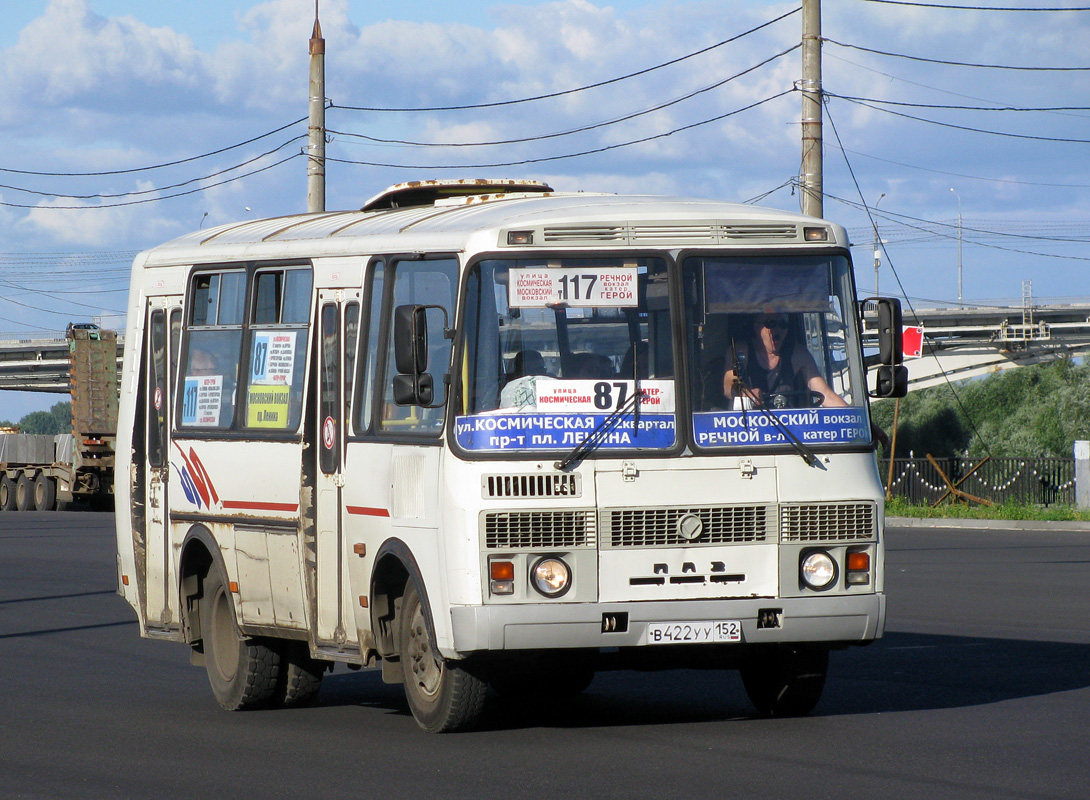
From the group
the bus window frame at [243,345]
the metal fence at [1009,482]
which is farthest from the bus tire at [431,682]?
→ the metal fence at [1009,482]

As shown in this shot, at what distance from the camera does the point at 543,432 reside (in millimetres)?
8586

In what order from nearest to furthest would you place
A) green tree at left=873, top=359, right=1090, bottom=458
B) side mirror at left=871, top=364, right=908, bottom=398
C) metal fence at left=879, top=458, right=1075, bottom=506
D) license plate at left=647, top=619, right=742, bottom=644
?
license plate at left=647, top=619, right=742, bottom=644
side mirror at left=871, top=364, right=908, bottom=398
metal fence at left=879, top=458, right=1075, bottom=506
green tree at left=873, top=359, right=1090, bottom=458

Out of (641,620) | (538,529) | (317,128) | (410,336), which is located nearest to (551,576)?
(538,529)

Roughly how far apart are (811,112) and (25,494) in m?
31.1

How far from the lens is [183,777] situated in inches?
312

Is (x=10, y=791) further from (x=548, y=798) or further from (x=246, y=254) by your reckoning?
(x=246, y=254)

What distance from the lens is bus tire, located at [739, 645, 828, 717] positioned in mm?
9406

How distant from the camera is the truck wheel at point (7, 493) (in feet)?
160

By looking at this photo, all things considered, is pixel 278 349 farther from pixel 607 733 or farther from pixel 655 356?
pixel 607 733

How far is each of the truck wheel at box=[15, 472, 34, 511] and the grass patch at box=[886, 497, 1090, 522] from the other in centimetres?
2417

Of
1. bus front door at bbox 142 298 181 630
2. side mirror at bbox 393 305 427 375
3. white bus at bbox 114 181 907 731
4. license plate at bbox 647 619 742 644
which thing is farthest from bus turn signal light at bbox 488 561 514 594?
bus front door at bbox 142 298 181 630

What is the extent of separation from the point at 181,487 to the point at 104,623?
557 cm

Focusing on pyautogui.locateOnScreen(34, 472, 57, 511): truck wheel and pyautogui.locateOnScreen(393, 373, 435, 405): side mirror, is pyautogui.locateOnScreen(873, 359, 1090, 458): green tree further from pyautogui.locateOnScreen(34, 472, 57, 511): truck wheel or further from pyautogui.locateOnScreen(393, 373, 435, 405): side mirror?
pyautogui.locateOnScreen(393, 373, 435, 405): side mirror

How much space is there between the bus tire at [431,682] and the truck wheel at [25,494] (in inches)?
1594
